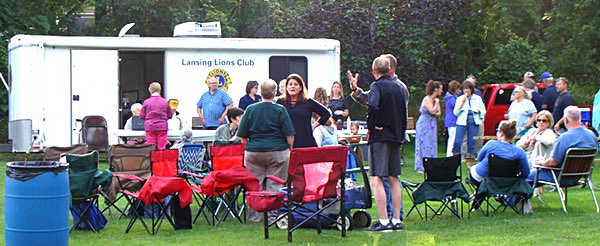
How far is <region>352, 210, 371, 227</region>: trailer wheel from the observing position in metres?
9.50

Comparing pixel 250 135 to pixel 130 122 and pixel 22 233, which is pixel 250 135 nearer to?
pixel 22 233

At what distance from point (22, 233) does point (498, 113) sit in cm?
1494

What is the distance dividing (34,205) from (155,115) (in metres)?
6.92

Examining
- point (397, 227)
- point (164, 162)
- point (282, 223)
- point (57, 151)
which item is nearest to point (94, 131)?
point (57, 151)

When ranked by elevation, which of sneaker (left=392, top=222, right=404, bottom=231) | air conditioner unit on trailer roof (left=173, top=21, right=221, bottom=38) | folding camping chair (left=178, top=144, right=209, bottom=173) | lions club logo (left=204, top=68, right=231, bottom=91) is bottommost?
sneaker (left=392, top=222, right=404, bottom=231)

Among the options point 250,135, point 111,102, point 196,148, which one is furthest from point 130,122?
point 250,135

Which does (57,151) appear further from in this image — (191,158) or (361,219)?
(361,219)

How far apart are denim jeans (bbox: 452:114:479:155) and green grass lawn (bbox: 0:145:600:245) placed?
5.48 metres

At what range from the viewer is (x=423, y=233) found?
903 cm

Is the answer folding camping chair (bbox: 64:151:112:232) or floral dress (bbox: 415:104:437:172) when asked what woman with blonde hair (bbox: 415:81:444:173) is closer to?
floral dress (bbox: 415:104:437:172)

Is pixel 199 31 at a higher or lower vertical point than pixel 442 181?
higher

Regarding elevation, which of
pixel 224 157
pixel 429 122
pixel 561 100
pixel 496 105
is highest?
pixel 561 100

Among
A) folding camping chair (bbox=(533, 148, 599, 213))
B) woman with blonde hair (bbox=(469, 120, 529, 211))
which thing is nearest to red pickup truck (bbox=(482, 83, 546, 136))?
folding camping chair (bbox=(533, 148, 599, 213))

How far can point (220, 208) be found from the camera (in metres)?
10.8
